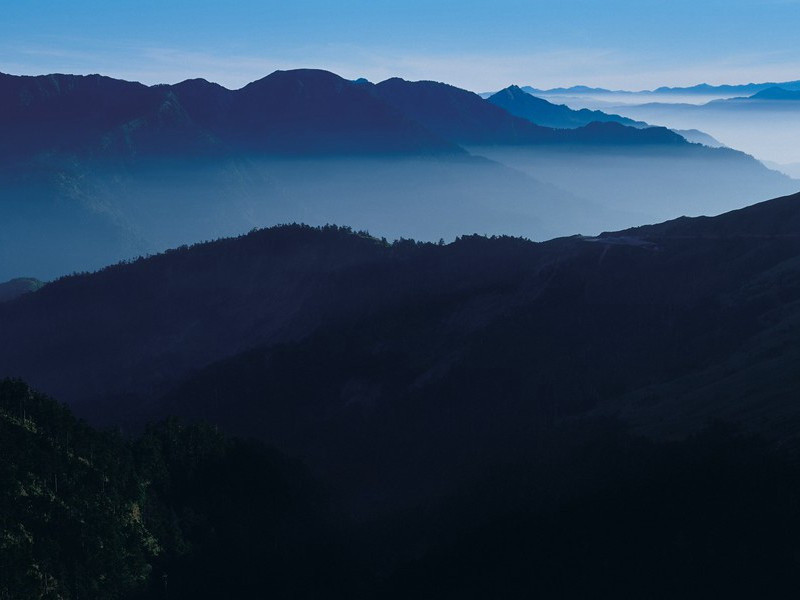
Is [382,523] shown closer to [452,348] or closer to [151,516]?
[151,516]

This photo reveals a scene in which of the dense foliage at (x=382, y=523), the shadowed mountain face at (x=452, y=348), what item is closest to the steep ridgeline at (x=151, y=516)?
the dense foliage at (x=382, y=523)

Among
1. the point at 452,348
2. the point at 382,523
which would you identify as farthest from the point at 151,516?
the point at 452,348

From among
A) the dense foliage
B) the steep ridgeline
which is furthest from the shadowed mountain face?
the steep ridgeline

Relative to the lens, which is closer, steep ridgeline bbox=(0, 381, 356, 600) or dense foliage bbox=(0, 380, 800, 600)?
dense foliage bbox=(0, 380, 800, 600)

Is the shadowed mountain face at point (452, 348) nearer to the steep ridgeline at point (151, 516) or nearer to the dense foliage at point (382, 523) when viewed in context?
the dense foliage at point (382, 523)

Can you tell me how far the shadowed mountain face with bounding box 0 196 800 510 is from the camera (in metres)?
95.6

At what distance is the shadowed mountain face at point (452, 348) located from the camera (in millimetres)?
95625

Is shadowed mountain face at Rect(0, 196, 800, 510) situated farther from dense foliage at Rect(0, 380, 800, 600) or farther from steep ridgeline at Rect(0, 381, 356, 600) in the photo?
steep ridgeline at Rect(0, 381, 356, 600)

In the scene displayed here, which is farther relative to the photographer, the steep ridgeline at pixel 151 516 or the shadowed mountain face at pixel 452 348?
the shadowed mountain face at pixel 452 348

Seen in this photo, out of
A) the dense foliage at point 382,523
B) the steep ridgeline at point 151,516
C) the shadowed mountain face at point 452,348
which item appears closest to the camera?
the dense foliage at point 382,523

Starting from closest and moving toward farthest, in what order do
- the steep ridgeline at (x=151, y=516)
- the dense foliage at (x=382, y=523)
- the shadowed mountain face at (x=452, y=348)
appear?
the dense foliage at (x=382, y=523), the steep ridgeline at (x=151, y=516), the shadowed mountain face at (x=452, y=348)

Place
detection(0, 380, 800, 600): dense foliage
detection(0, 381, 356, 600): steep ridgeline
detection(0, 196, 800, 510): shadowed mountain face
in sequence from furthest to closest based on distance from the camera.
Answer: detection(0, 196, 800, 510): shadowed mountain face < detection(0, 381, 356, 600): steep ridgeline < detection(0, 380, 800, 600): dense foliage

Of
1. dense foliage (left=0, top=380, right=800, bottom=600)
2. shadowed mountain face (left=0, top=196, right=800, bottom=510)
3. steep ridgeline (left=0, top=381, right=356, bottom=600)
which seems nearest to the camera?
dense foliage (left=0, top=380, right=800, bottom=600)

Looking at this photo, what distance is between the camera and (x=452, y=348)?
124 meters
